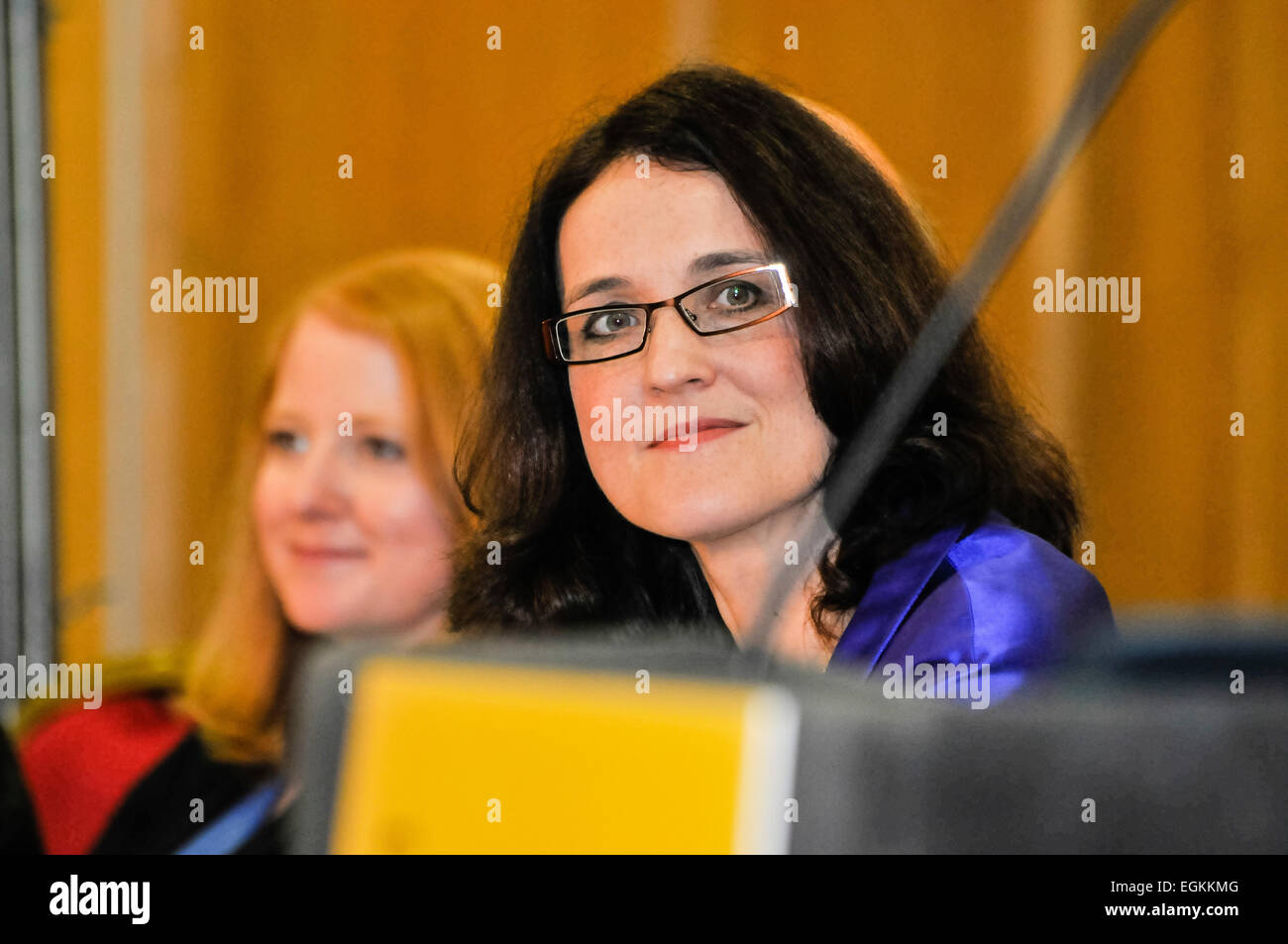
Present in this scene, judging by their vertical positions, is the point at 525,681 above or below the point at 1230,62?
below

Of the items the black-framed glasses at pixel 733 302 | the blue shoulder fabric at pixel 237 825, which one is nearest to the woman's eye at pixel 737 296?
the black-framed glasses at pixel 733 302

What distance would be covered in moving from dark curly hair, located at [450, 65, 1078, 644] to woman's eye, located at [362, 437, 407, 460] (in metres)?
0.06

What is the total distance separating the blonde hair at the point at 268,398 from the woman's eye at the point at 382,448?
21mm

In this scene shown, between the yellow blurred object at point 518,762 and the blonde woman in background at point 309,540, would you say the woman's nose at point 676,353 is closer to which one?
the blonde woman in background at point 309,540

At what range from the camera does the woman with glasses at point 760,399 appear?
76cm

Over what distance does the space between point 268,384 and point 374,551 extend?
0.54 feet

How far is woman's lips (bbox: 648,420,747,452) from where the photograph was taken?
31.7 inches

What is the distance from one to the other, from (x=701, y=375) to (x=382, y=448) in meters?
0.30

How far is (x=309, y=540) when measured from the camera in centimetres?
100

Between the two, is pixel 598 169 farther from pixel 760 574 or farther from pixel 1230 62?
pixel 1230 62

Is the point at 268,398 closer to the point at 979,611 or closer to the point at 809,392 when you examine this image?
the point at 809,392

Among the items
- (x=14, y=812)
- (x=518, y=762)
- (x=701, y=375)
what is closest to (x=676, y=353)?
(x=701, y=375)
